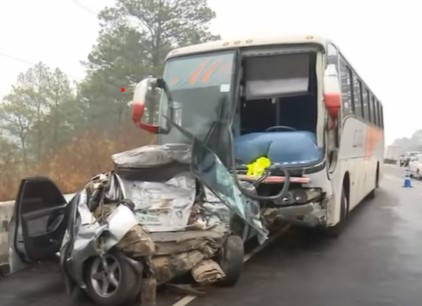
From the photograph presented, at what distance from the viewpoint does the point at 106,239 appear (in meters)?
5.33

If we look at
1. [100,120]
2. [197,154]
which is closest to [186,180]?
[197,154]

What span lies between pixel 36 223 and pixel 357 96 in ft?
25.7

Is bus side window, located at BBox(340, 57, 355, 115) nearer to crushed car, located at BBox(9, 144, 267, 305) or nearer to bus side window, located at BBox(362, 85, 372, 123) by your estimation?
Answer: bus side window, located at BBox(362, 85, 372, 123)

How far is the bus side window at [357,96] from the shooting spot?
11.6 m

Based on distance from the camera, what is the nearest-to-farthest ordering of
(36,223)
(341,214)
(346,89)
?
(36,223)
(341,214)
(346,89)

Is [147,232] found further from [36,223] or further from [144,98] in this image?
[144,98]

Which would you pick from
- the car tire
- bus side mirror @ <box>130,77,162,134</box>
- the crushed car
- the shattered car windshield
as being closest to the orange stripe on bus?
the shattered car windshield

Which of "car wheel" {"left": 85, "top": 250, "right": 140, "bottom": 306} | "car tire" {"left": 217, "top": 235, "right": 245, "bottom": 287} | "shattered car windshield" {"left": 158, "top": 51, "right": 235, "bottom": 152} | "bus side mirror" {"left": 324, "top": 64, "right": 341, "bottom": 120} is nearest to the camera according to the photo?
"car wheel" {"left": 85, "top": 250, "right": 140, "bottom": 306}

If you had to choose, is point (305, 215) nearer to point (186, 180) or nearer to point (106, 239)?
point (186, 180)

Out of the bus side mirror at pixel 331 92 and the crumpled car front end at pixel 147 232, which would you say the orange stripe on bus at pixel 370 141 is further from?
the crumpled car front end at pixel 147 232

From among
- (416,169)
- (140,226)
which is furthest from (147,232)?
(416,169)

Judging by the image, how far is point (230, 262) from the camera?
6188 mm

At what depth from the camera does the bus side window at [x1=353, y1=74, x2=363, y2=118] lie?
11555 millimetres

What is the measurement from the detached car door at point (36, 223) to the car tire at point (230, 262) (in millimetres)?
2022
